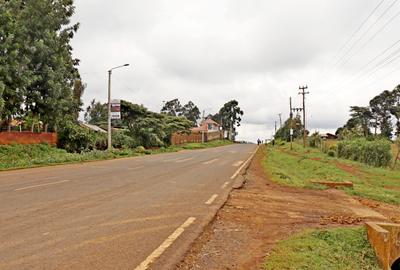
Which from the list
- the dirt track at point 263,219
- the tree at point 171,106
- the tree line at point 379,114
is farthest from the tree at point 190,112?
the dirt track at point 263,219

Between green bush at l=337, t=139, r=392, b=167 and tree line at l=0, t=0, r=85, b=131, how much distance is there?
84.2 feet

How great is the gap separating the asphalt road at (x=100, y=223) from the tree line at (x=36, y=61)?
631 inches

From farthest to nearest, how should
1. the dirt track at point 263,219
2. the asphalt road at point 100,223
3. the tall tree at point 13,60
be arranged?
the tall tree at point 13,60, the dirt track at point 263,219, the asphalt road at point 100,223

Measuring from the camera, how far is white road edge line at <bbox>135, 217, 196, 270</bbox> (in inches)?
203

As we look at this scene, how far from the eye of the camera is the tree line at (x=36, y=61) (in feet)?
86.8

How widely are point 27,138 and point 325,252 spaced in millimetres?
27403

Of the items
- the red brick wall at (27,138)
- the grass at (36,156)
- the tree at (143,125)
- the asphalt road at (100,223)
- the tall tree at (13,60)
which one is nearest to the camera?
the asphalt road at (100,223)

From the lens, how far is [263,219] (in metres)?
8.38

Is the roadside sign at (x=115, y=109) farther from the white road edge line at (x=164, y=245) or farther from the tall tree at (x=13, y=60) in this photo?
the white road edge line at (x=164, y=245)

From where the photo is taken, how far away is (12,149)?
26422 mm

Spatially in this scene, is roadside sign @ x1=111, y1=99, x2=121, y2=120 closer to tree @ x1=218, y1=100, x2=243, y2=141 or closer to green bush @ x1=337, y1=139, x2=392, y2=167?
green bush @ x1=337, y1=139, x2=392, y2=167

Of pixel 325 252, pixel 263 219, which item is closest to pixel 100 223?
pixel 263 219

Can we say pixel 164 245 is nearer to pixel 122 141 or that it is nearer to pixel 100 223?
pixel 100 223

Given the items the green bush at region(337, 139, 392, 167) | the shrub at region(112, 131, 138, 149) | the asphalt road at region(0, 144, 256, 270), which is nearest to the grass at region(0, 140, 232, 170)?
the shrub at region(112, 131, 138, 149)
